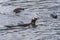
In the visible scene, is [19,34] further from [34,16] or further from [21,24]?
[34,16]

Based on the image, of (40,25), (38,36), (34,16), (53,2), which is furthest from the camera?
(53,2)

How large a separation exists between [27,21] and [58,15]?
1043mm

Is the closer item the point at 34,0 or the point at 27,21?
the point at 27,21

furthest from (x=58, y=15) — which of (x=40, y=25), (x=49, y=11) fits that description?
(x=40, y=25)

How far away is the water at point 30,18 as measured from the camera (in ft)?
23.2

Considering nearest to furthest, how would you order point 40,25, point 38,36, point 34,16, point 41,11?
point 38,36
point 40,25
point 34,16
point 41,11

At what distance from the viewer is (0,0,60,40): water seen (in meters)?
7.08

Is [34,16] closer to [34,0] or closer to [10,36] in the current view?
[10,36]

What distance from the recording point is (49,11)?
9164 millimetres

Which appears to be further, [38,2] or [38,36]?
[38,2]

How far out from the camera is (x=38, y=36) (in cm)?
704

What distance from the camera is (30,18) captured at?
8.32 m

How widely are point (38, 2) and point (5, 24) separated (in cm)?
293

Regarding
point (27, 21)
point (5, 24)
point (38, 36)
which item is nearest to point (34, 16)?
point (27, 21)
